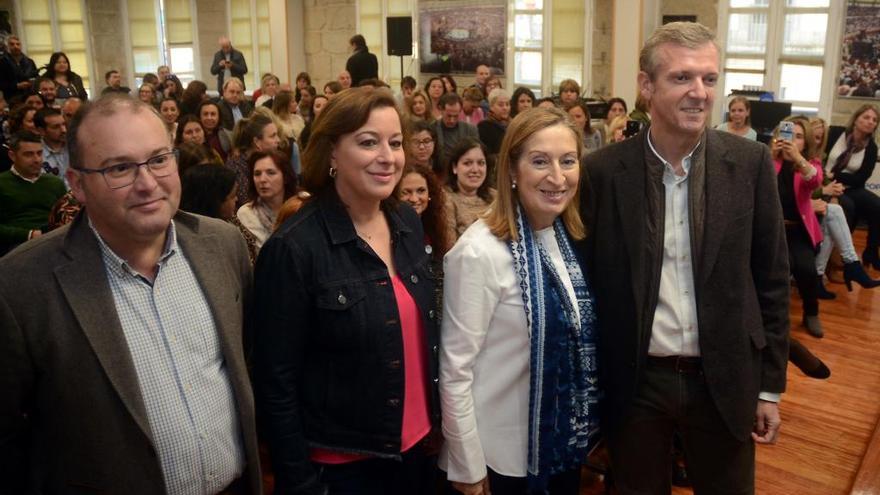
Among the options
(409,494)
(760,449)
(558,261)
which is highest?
(558,261)

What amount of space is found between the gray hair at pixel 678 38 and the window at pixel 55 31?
14.4 meters

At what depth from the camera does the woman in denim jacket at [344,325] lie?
156cm

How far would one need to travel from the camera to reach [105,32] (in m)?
13.9

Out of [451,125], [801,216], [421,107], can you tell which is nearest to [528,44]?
[421,107]

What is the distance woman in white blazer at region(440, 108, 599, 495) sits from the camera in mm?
1706

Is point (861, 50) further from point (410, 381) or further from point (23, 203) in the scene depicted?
point (23, 203)

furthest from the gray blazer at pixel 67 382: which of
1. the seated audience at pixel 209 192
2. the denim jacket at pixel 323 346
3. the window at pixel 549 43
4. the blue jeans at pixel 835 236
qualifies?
the window at pixel 549 43

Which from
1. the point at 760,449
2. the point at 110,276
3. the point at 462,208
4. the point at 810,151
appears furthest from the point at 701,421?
the point at 810,151

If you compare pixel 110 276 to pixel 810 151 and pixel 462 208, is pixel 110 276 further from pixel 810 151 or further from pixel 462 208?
pixel 810 151

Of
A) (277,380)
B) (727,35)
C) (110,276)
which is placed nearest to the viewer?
(110,276)

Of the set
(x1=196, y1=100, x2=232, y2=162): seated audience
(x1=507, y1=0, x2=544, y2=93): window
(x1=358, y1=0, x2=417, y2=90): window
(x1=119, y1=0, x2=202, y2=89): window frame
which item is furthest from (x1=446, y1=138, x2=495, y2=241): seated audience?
(x1=119, y1=0, x2=202, y2=89): window frame

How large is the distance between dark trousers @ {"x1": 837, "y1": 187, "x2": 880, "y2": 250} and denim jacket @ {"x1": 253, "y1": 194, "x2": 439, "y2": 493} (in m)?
5.90

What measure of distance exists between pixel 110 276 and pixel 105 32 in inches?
569

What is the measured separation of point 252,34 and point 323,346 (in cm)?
1278
